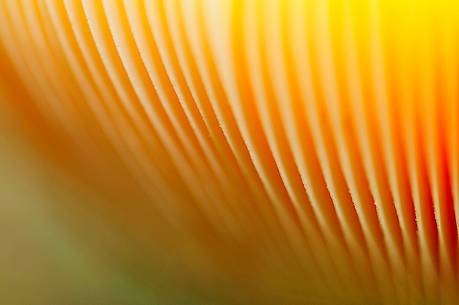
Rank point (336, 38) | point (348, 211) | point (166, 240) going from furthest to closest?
point (166, 240) < point (348, 211) < point (336, 38)

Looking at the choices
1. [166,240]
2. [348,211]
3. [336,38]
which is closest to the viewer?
[336,38]

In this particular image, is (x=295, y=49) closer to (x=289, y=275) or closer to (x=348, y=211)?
(x=348, y=211)

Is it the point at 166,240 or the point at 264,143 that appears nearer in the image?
the point at 264,143

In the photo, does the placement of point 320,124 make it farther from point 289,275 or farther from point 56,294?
point 56,294

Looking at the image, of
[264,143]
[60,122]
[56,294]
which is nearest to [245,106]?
[264,143]

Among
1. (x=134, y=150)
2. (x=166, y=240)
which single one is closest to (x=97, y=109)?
(x=134, y=150)

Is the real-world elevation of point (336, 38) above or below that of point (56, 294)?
above
